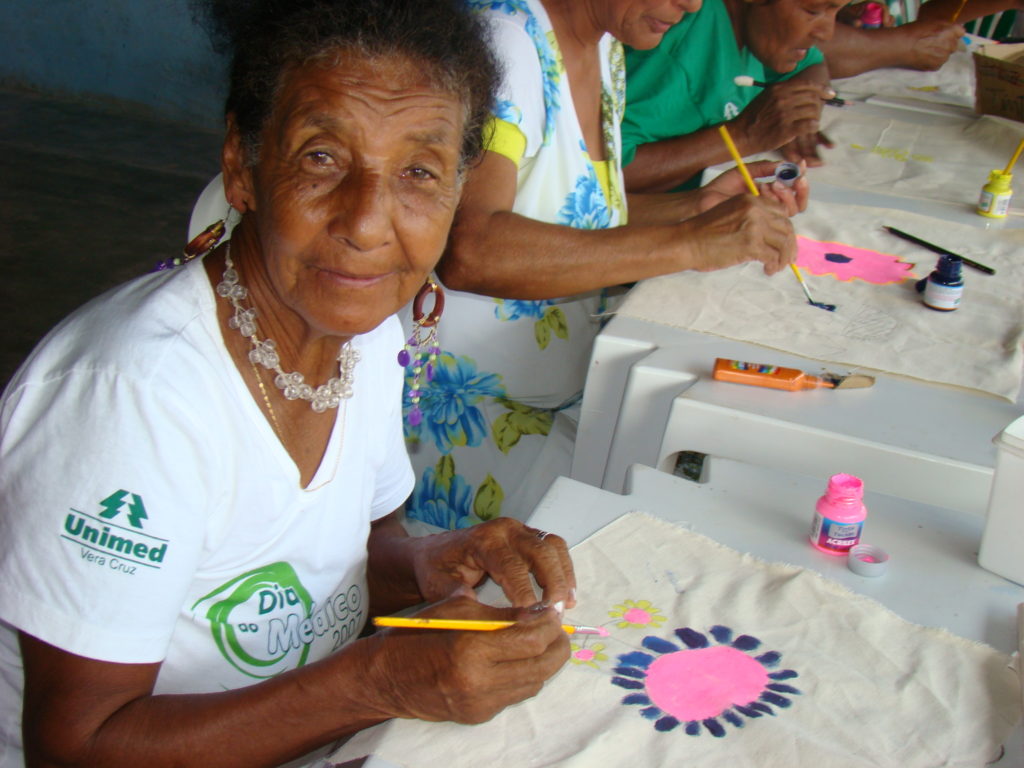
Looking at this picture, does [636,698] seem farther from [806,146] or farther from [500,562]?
[806,146]

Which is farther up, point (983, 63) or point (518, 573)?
point (983, 63)

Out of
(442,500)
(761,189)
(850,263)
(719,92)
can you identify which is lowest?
(442,500)

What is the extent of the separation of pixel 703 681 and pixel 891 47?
10.9 feet

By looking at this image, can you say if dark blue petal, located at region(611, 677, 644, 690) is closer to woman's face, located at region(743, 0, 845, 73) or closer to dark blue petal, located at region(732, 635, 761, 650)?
dark blue petal, located at region(732, 635, 761, 650)

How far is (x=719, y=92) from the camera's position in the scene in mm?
2861

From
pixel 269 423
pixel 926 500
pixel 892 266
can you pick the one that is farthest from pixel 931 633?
pixel 892 266

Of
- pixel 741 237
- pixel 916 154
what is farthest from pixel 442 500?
pixel 916 154

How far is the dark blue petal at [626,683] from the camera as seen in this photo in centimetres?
100

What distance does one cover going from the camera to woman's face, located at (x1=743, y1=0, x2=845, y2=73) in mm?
2721

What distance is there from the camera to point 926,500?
1.41 m

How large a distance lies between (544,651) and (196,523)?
0.38 metres

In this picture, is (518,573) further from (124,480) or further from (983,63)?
(983,63)

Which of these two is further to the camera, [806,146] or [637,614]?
[806,146]

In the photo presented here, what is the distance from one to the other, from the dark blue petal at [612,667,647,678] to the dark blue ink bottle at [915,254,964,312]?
114 centimetres
